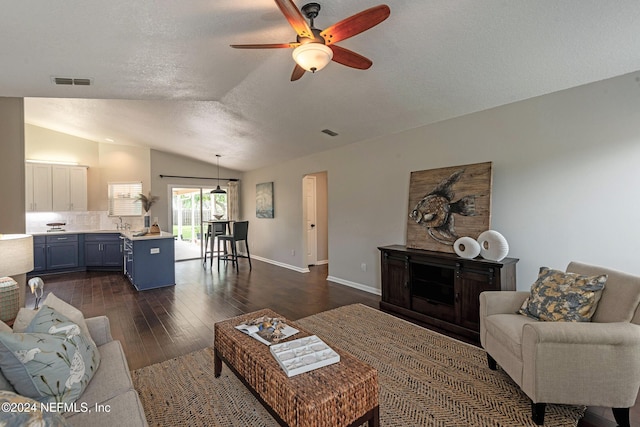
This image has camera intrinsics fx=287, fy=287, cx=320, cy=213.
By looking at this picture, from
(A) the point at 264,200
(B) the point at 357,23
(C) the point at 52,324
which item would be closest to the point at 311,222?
(A) the point at 264,200

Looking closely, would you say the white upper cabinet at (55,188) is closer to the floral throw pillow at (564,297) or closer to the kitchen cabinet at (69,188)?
the kitchen cabinet at (69,188)

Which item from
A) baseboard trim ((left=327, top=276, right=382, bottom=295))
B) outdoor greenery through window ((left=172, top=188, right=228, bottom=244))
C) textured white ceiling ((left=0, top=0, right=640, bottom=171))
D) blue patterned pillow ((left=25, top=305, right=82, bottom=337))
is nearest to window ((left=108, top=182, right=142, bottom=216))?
outdoor greenery through window ((left=172, top=188, right=228, bottom=244))

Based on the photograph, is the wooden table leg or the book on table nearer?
the book on table

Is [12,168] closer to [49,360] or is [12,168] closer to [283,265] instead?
[49,360]

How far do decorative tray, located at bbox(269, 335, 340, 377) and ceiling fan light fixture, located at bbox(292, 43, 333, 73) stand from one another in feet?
6.02

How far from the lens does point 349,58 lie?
2078 mm

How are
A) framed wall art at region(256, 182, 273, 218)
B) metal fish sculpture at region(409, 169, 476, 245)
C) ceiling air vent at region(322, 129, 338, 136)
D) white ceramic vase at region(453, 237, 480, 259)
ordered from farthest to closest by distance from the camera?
framed wall art at region(256, 182, 273, 218)
ceiling air vent at region(322, 129, 338, 136)
metal fish sculpture at region(409, 169, 476, 245)
white ceramic vase at region(453, 237, 480, 259)

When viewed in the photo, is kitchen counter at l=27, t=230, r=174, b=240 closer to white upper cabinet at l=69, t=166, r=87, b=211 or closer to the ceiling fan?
white upper cabinet at l=69, t=166, r=87, b=211

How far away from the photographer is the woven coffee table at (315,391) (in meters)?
1.41

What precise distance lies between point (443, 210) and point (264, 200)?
5062mm

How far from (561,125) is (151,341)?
474 centimetres

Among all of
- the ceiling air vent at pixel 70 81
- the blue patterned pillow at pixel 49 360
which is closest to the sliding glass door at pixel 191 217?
the ceiling air vent at pixel 70 81

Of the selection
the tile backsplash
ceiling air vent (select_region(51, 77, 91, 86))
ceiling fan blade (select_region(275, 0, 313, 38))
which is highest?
ceiling air vent (select_region(51, 77, 91, 86))

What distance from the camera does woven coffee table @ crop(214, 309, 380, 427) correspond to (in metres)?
1.41
